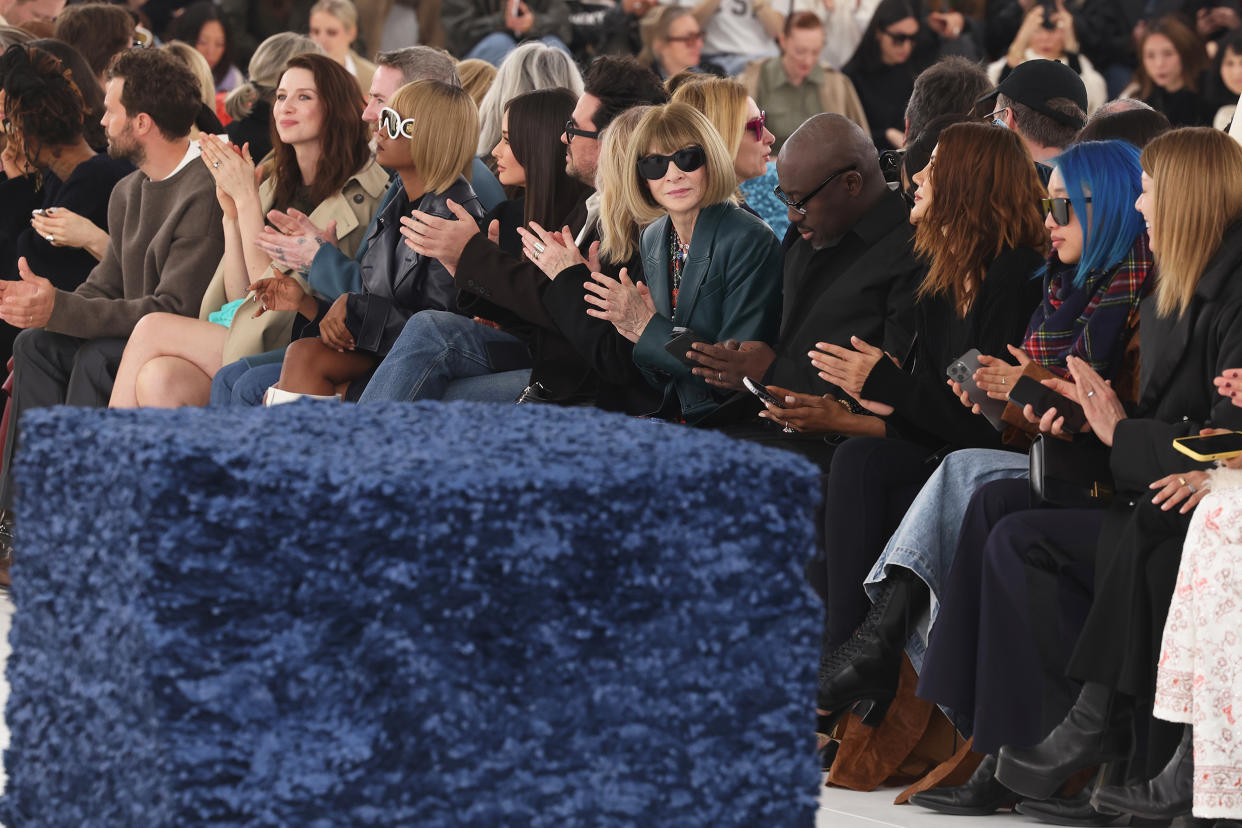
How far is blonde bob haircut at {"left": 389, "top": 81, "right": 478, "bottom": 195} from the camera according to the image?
18.7ft

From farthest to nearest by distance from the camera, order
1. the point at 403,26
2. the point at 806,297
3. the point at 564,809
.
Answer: the point at 403,26 < the point at 806,297 < the point at 564,809

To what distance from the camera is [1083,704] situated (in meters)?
3.64

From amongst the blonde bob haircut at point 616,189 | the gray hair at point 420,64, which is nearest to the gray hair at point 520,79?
the gray hair at point 420,64

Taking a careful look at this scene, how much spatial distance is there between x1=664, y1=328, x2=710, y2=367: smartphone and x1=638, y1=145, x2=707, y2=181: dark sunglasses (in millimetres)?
434

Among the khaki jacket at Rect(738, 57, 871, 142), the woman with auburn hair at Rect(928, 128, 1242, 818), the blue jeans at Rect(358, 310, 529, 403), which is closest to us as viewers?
the woman with auburn hair at Rect(928, 128, 1242, 818)

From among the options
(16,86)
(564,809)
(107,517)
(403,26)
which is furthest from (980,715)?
(403,26)

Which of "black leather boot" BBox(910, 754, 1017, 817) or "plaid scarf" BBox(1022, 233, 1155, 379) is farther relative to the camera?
"plaid scarf" BBox(1022, 233, 1155, 379)

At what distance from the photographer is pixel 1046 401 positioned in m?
3.89

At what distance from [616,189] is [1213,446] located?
6.47 feet

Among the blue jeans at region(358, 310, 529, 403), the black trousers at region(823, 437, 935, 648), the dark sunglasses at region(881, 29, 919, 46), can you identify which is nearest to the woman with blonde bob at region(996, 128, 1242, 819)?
the black trousers at region(823, 437, 935, 648)

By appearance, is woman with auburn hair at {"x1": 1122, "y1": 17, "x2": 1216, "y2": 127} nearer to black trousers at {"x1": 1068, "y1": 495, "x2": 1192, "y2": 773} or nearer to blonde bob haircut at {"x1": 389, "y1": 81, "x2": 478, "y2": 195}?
blonde bob haircut at {"x1": 389, "y1": 81, "x2": 478, "y2": 195}

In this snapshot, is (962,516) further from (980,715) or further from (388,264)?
(388,264)

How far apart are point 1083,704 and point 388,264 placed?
2831 mm

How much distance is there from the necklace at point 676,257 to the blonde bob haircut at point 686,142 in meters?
0.13
